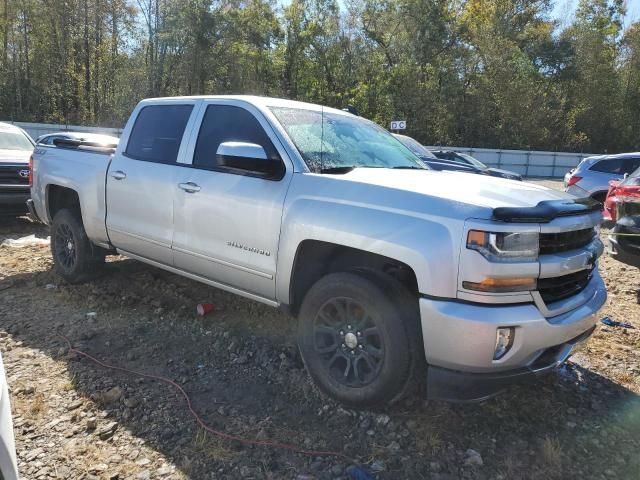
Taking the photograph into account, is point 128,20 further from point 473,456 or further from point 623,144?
point 623,144

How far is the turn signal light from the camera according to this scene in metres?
2.67

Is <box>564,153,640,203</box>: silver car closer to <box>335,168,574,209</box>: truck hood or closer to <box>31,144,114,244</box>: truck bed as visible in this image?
<box>335,168,574,209</box>: truck hood

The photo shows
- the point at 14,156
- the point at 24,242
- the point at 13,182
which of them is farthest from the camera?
the point at 14,156

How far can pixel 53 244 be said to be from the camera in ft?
18.9

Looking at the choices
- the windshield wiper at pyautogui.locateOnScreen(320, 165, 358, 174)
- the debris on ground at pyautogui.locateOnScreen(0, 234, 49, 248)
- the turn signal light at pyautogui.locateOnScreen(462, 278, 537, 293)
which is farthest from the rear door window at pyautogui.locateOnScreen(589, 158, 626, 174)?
the debris on ground at pyautogui.locateOnScreen(0, 234, 49, 248)

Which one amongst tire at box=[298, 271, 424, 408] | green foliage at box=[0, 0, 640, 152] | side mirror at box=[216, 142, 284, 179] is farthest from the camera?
green foliage at box=[0, 0, 640, 152]

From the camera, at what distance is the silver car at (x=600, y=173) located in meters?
10.9

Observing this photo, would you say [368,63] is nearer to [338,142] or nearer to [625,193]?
[625,193]

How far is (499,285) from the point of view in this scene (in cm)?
269

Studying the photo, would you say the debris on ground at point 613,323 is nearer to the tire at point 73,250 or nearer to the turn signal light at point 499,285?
the turn signal light at point 499,285

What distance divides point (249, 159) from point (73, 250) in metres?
2.98

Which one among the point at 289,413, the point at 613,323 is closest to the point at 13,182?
the point at 289,413

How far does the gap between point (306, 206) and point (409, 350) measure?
3.53 ft

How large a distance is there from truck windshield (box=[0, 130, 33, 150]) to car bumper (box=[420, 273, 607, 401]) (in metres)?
8.82
